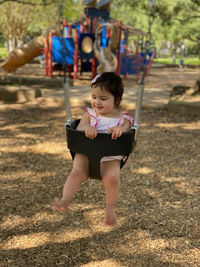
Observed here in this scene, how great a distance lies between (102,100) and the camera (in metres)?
1.91

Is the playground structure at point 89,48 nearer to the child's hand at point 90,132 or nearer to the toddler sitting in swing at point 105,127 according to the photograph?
the toddler sitting in swing at point 105,127

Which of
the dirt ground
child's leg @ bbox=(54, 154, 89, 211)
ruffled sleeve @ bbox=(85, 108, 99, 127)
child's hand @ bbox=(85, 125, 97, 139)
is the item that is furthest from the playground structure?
child's hand @ bbox=(85, 125, 97, 139)

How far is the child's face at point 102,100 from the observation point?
1882 mm

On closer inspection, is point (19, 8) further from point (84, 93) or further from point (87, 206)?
point (87, 206)

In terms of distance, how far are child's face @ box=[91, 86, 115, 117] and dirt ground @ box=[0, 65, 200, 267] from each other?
1.34m

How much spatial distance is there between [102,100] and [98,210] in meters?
1.71

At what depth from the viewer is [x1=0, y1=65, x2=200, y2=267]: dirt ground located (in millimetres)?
2633

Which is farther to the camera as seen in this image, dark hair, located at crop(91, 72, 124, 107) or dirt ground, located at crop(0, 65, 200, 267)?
dirt ground, located at crop(0, 65, 200, 267)

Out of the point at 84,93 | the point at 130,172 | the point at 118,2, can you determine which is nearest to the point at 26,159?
the point at 130,172

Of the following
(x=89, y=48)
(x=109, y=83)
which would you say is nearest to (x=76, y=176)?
(x=109, y=83)

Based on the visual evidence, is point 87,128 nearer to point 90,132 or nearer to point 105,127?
point 90,132

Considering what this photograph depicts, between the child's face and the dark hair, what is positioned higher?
the dark hair

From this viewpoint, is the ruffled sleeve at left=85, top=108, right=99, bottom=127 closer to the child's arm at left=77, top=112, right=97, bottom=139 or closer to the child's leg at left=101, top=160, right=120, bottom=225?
the child's arm at left=77, top=112, right=97, bottom=139

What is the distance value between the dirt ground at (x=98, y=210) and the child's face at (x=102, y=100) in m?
1.34
